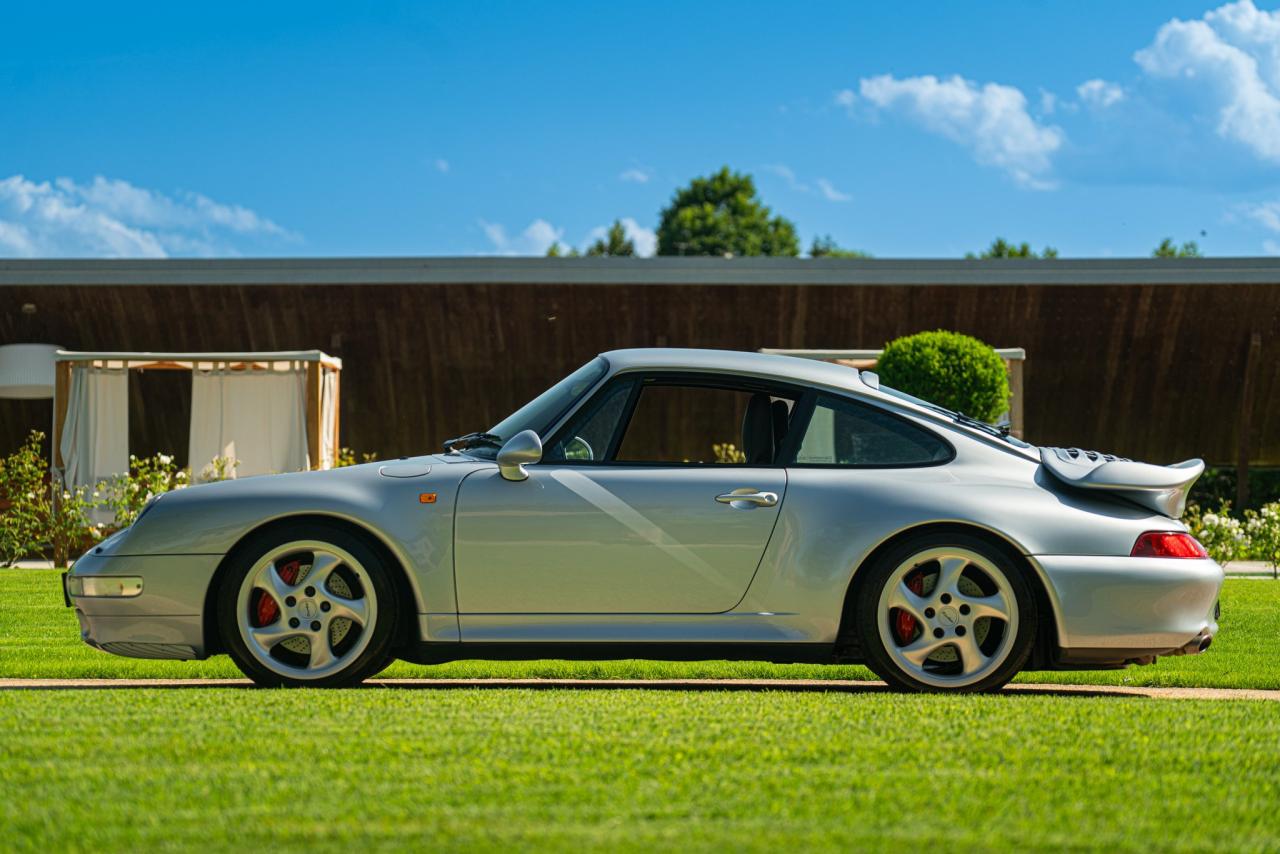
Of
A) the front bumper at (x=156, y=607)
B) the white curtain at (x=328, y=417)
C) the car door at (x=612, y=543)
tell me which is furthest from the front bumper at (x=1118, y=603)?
the white curtain at (x=328, y=417)

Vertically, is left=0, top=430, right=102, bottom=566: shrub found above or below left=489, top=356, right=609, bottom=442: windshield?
below

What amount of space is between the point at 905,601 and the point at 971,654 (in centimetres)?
33

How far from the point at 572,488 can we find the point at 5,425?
1925 centimetres

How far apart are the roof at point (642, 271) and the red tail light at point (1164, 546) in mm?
15313

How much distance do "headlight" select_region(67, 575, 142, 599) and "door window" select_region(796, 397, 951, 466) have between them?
255 cm

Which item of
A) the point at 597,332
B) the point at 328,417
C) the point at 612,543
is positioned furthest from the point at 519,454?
the point at 597,332

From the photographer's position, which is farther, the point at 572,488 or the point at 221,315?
the point at 221,315

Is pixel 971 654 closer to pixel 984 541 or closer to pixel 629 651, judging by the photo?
pixel 984 541

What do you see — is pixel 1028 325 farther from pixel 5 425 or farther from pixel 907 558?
pixel 907 558

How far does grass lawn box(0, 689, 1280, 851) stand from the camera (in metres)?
3.51

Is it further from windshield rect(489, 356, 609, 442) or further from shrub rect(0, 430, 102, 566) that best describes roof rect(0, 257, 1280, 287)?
windshield rect(489, 356, 609, 442)

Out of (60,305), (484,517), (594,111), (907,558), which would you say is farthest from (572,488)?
(594,111)

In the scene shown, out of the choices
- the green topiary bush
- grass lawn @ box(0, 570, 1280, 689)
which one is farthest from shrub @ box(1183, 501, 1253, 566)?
grass lawn @ box(0, 570, 1280, 689)

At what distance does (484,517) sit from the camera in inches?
231
